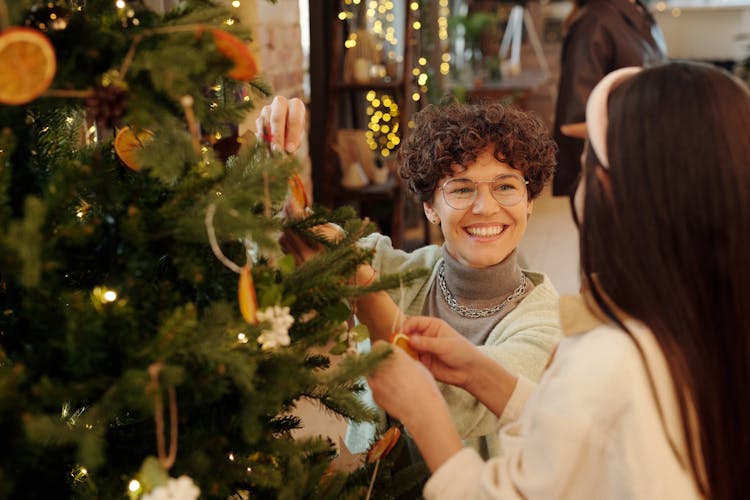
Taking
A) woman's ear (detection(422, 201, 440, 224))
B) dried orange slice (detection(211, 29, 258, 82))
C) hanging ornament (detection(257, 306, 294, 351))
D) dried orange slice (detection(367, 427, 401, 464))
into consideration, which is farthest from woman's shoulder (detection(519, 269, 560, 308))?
dried orange slice (detection(211, 29, 258, 82))

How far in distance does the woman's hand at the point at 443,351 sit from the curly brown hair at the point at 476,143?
0.47 m

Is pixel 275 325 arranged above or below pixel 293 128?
below

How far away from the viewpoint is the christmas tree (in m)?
0.80

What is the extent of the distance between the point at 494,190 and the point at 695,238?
2.50 ft

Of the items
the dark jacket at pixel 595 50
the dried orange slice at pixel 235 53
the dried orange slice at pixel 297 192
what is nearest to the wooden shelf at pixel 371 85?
the dark jacket at pixel 595 50

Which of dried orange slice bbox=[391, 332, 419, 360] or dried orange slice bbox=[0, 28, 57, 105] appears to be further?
dried orange slice bbox=[391, 332, 419, 360]

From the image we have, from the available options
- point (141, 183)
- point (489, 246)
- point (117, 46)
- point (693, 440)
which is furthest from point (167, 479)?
point (489, 246)

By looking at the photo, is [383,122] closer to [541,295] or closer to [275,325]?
[541,295]

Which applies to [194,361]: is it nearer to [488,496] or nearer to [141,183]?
[141,183]

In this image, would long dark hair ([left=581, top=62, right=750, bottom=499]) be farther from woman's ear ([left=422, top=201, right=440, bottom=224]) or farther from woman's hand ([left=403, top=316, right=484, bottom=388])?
woman's ear ([left=422, top=201, right=440, bottom=224])

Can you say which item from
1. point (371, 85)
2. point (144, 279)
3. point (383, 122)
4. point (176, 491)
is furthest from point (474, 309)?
point (383, 122)

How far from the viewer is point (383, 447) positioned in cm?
112

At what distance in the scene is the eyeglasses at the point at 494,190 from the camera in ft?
5.39

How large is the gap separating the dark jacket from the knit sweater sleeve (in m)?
1.56
